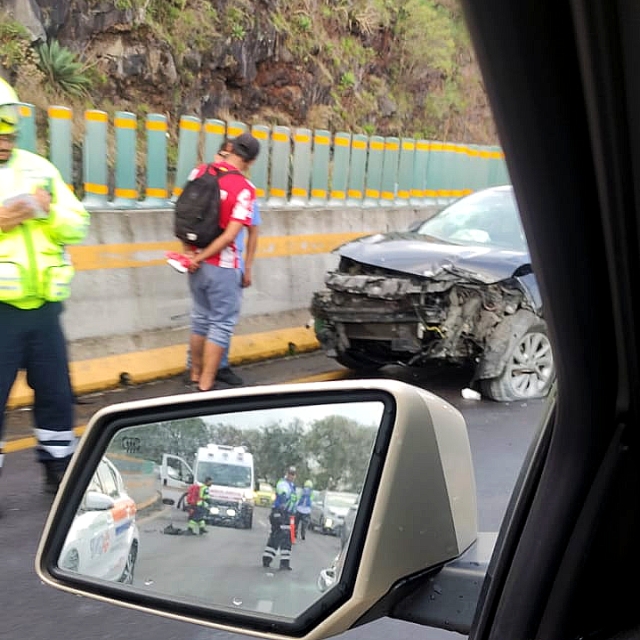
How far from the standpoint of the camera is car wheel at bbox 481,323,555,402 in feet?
22.9

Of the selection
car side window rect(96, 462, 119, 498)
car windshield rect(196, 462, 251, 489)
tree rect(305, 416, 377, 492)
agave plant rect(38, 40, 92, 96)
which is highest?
agave plant rect(38, 40, 92, 96)

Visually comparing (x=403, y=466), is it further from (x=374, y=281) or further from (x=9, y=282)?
(x=374, y=281)

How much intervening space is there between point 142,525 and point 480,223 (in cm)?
646

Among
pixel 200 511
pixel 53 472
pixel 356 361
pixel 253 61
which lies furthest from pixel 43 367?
pixel 253 61

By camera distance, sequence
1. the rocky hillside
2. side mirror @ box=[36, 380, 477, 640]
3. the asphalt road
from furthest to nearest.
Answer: the rocky hillside < the asphalt road < side mirror @ box=[36, 380, 477, 640]

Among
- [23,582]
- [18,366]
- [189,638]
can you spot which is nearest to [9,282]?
[18,366]

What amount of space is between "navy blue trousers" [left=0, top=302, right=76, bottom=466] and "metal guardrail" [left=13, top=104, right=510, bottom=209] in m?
2.24

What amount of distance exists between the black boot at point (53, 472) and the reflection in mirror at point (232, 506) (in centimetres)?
300

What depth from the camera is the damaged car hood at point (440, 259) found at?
6719 mm

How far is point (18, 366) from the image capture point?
4426mm

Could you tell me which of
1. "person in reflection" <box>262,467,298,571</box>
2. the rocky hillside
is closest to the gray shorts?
the rocky hillside

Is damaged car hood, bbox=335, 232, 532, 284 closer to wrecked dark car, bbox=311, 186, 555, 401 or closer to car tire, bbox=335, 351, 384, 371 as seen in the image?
wrecked dark car, bbox=311, 186, 555, 401

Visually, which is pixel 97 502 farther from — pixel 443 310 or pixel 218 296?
pixel 443 310

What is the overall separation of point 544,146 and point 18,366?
3844 mm
